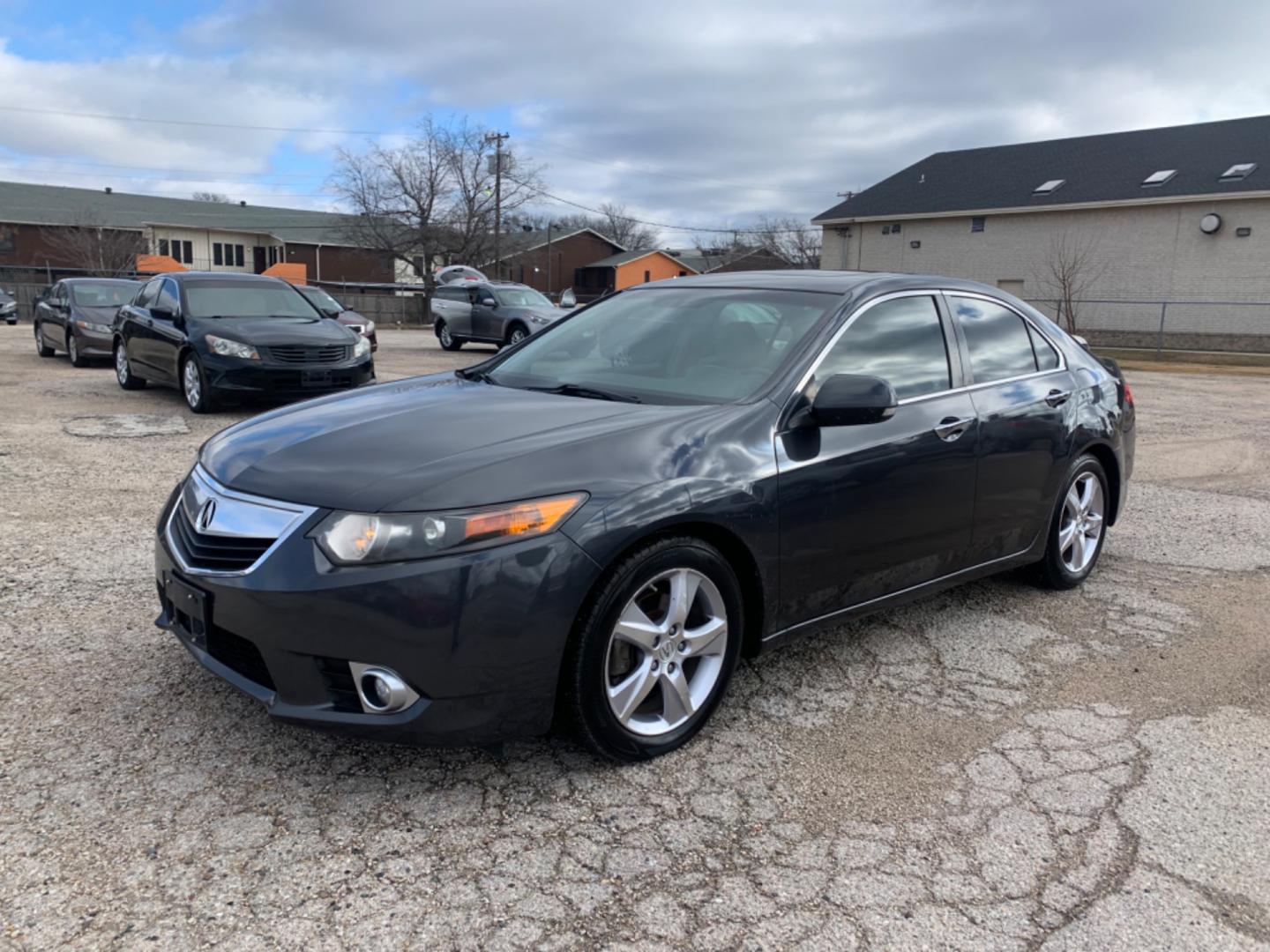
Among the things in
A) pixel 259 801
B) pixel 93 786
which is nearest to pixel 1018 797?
pixel 259 801

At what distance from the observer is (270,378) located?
9.69m

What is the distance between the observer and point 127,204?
58062 millimetres

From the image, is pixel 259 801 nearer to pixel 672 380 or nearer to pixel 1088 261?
pixel 672 380

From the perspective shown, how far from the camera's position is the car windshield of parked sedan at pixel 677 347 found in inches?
140

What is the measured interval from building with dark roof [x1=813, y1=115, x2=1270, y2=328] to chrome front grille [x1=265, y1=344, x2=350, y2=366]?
20860 millimetres

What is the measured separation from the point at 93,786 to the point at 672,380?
236 centimetres

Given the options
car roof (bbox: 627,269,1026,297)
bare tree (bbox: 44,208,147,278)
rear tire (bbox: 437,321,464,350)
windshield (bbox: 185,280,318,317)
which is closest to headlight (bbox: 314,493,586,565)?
car roof (bbox: 627,269,1026,297)

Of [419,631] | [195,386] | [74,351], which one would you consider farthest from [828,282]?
[74,351]

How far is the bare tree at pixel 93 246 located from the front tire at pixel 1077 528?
4835 centimetres

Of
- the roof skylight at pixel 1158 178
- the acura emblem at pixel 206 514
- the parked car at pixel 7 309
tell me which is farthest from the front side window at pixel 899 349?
the parked car at pixel 7 309

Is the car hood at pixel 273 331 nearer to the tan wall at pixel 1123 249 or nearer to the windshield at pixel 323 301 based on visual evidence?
the windshield at pixel 323 301

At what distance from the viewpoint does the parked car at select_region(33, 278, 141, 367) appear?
14453mm

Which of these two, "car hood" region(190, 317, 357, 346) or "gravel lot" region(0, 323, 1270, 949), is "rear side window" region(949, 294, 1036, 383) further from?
"car hood" region(190, 317, 357, 346)

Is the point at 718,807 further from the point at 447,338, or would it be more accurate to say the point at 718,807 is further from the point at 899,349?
the point at 447,338
